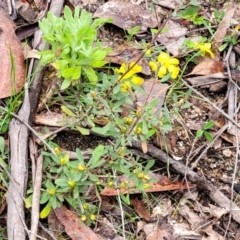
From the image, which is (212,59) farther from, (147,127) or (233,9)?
(147,127)

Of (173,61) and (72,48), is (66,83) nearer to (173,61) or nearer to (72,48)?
(72,48)

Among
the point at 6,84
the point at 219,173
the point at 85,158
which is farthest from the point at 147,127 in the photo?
the point at 6,84

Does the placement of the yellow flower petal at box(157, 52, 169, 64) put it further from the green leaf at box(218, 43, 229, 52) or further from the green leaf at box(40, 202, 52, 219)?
the green leaf at box(40, 202, 52, 219)

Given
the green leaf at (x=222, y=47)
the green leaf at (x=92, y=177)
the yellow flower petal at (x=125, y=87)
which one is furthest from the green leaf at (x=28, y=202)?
the green leaf at (x=222, y=47)

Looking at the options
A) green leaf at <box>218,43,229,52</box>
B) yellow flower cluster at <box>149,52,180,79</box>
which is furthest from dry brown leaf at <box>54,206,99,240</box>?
green leaf at <box>218,43,229,52</box>

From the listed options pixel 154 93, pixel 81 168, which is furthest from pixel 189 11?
pixel 81 168

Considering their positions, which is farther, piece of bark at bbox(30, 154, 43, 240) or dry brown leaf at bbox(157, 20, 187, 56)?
dry brown leaf at bbox(157, 20, 187, 56)
